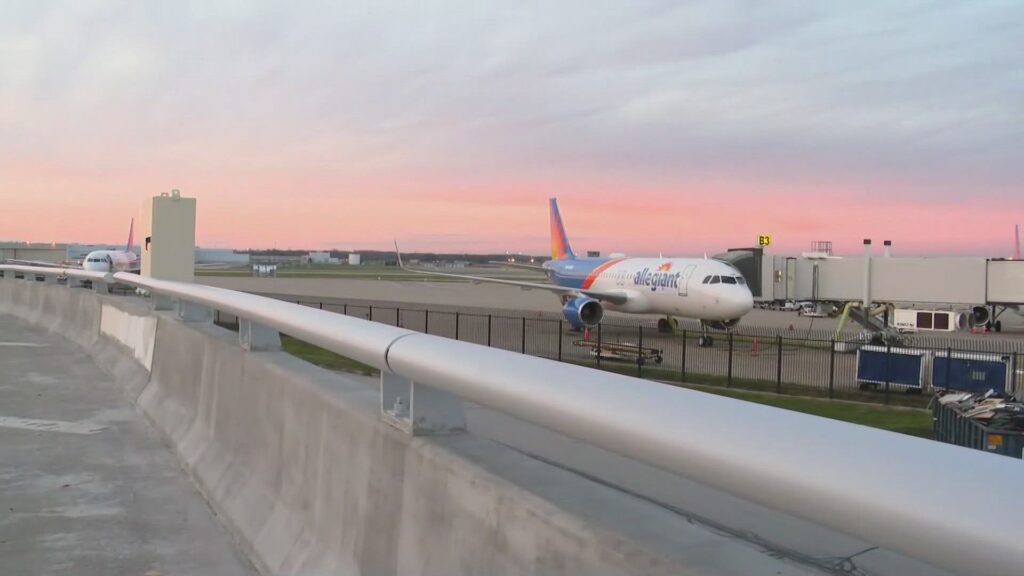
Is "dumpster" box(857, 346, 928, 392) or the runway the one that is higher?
"dumpster" box(857, 346, 928, 392)

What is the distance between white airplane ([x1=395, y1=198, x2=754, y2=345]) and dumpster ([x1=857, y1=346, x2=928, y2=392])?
758 cm

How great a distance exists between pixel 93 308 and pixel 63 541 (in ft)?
30.5

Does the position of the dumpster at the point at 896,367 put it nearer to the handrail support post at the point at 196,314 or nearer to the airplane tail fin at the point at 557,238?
the handrail support post at the point at 196,314

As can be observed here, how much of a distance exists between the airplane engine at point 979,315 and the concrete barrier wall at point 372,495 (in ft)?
126

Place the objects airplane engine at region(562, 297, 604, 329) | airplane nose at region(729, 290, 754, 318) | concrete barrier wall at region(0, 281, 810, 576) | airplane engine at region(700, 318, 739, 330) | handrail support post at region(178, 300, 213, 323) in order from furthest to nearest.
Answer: airplane engine at region(562, 297, 604, 329) → airplane engine at region(700, 318, 739, 330) → airplane nose at region(729, 290, 754, 318) → handrail support post at region(178, 300, 213, 323) → concrete barrier wall at region(0, 281, 810, 576)

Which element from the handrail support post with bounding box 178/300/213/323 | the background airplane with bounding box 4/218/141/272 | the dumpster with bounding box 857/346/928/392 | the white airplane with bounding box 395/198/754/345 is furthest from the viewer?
the background airplane with bounding box 4/218/141/272

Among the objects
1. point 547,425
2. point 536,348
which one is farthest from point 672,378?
point 547,425

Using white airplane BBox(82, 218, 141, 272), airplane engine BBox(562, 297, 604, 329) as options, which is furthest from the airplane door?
white airplane BBox(82, 218, 141, 272)

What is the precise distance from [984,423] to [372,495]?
9.19 metres

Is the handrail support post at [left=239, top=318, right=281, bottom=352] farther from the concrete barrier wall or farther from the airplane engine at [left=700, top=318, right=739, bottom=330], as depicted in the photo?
the airplane engine at [left=700, top=318, right=739, bottom=330]

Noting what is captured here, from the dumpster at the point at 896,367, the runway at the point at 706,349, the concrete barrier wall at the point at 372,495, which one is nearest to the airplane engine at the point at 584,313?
the runway at the point at 706,349

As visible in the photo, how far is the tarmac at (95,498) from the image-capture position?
4.75 metres

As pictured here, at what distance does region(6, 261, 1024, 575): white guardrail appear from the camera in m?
1.34

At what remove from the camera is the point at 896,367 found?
19.7 metres
